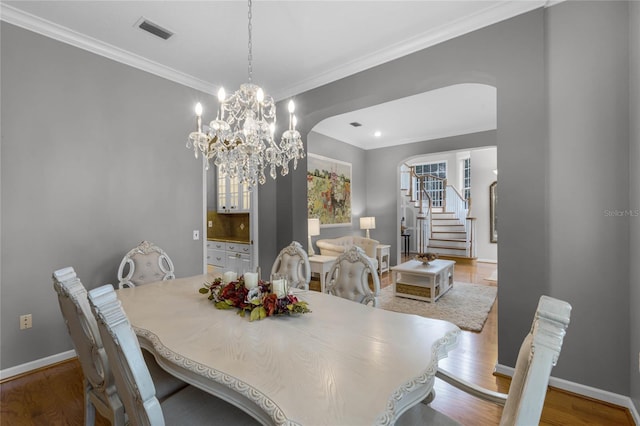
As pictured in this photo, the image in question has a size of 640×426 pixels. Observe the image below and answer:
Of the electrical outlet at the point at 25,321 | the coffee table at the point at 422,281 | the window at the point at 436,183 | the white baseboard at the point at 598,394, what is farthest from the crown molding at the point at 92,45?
the window at the point at 436,183

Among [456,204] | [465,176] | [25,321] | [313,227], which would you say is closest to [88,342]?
[25,321]

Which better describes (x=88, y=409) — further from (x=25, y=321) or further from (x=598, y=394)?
(x=598, y=394)

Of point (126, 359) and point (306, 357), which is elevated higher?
point (126, 359)

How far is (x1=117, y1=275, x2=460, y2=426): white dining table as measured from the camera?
899mm

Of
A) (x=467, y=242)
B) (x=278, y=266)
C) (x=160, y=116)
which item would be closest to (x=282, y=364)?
(x=278, y=266)

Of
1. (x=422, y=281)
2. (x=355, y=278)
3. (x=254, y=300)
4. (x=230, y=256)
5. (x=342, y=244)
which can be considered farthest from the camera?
(x=342, y=244)

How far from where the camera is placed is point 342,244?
19.7 feet

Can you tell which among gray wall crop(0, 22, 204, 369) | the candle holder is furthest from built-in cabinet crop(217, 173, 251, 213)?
the candle holder

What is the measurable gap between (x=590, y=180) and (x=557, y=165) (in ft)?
0.72

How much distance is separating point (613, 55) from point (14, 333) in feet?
16.2

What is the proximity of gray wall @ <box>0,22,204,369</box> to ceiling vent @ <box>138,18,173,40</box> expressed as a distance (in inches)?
25.5

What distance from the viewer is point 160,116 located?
10.9ft

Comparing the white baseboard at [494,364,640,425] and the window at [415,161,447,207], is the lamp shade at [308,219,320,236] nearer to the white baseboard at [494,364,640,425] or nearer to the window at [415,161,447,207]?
the white baseboard at [494,364,640,425]

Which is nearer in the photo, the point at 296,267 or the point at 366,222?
the point at 296,267
